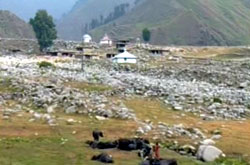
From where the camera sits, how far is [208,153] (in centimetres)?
3484

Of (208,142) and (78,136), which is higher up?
(78,136)

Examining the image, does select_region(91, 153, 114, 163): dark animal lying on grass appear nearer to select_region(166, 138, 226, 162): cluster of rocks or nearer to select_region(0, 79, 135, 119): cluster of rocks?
select_region(166, 138, 226, 162): cluster of rocks

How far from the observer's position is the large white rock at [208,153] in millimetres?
34516

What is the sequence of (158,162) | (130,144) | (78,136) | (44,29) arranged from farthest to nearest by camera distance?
(44,29) < (78,136) < (130,144) < (158,162)

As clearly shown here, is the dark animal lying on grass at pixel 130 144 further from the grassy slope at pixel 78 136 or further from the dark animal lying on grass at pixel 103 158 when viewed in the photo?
the dark animal lying on grass at pixel 103 158

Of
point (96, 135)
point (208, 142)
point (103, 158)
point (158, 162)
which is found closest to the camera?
point (158, 162)

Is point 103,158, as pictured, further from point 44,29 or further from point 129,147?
point 44,29

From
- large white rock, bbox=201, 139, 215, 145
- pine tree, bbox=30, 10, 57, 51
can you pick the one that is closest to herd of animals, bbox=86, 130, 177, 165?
large white rock, bbox=201, 139, 215, 145

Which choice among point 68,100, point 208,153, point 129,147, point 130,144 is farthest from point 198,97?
point 208,153

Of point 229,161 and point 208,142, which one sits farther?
point 208,142

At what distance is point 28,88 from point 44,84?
3.81m

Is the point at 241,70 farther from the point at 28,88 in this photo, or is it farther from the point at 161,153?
the point at 161,153

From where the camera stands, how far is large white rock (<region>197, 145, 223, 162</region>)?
3452 cm

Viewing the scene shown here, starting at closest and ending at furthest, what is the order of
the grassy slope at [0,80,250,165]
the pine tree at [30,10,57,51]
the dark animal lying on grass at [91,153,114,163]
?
the dark animal lying on grass at [91,153,114,163], the grassy slope at [0,80,250,165], the pine tree at [30,10,57,51]
